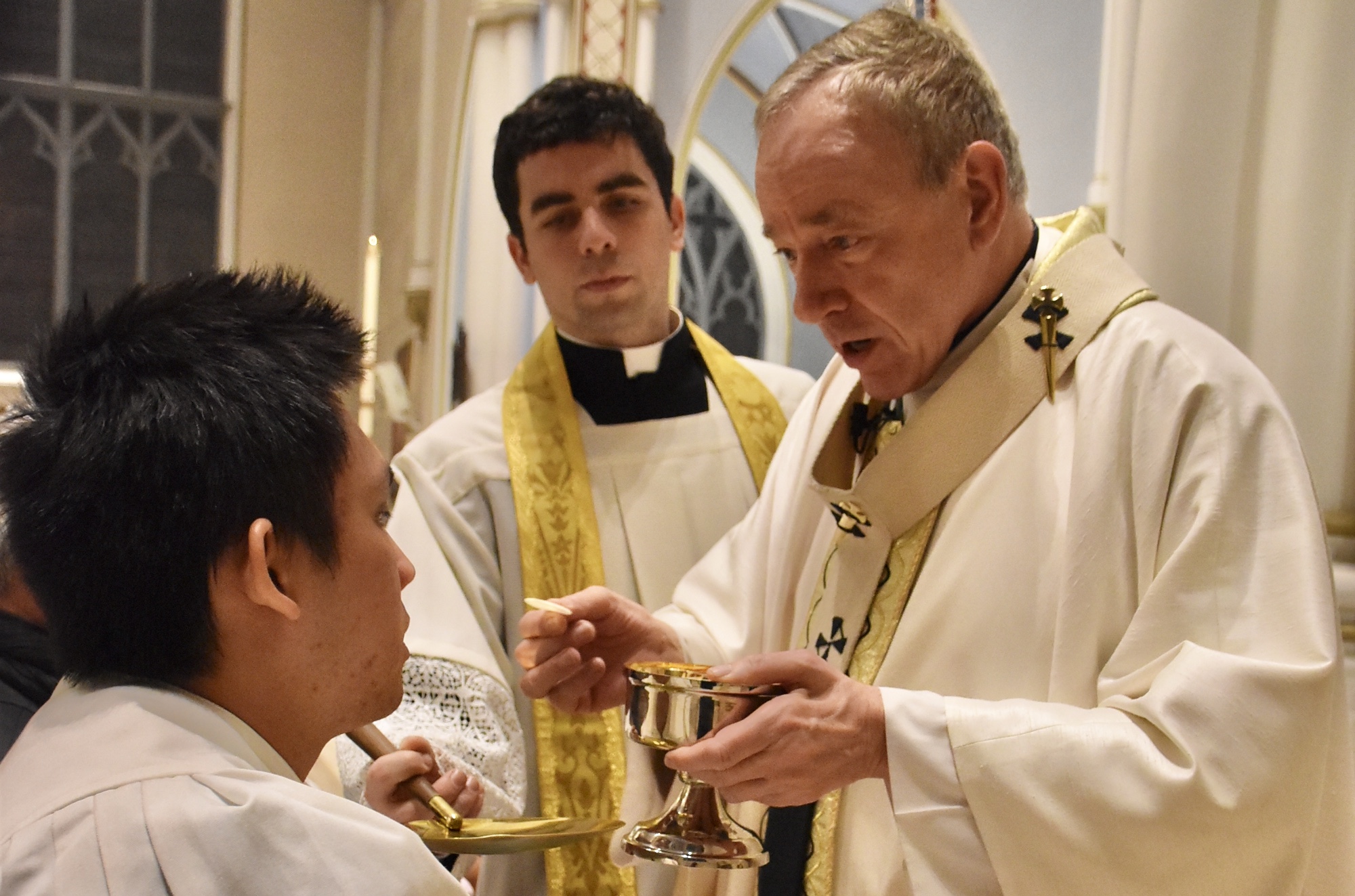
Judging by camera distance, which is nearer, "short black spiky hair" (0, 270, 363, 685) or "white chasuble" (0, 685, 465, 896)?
"white chasuble" (0, 685, 465, 896)

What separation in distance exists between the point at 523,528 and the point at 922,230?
1306 millimetres

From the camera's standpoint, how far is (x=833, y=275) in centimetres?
220

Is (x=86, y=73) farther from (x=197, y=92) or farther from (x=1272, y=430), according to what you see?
(x=1272, y=430)

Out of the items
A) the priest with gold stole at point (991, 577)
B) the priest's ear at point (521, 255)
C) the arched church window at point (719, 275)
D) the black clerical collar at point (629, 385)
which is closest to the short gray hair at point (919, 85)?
the priest with gold stole at point (991, 577)

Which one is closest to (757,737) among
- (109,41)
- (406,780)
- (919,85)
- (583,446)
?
(406,780)

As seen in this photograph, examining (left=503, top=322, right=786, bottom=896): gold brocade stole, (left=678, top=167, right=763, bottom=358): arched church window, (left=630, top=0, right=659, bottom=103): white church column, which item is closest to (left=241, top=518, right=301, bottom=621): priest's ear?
(left=503, top=322, right=786, bottom=896): gold brocade stole

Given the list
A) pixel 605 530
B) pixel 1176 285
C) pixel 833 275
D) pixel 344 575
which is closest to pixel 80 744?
pixel 344 575

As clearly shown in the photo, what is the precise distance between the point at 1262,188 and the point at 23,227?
4949mm

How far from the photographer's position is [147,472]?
149 cm

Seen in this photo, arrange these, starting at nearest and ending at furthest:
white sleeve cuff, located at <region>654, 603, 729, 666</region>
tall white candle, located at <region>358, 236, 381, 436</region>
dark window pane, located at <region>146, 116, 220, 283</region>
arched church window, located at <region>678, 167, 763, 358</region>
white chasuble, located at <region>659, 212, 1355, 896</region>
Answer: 1. white chasuble, located at <region>659, 212, 1355, 896</region>
2. white sleeve cuff, located at <region>654, 603, 729, 666</region>
3. tall white candle, located at <region>358, 236, 381, 436</region>
4. dark window pane, located at <region>146, 116, 220, 283</region>
5. arched church window, located at <region>678, 167, 763, 358</region>

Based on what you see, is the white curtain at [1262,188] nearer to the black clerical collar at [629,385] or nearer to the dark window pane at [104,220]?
the black clerical collar at [629,385]

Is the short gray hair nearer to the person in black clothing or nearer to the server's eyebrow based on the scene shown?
the server's eyebrow

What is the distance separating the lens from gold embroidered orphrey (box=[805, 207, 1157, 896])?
215 centimetres

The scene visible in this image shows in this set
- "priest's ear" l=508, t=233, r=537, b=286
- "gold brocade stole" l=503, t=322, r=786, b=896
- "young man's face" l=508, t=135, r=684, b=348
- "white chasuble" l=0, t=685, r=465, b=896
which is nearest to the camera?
"white chasuble" l=0, t=685, r=465, b=896
